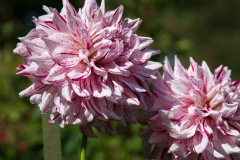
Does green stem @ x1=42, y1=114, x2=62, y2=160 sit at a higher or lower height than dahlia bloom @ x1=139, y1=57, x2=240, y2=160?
lower

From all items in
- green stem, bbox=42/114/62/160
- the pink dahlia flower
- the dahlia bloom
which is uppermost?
the pink dahlia flower

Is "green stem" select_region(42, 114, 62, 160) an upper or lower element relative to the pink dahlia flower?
lower

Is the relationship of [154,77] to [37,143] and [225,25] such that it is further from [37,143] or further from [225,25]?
[225,25]

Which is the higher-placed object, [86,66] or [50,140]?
[86,66]

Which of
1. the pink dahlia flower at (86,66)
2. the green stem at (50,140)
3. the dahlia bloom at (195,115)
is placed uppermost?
the pink dahlia flower at (86,66)

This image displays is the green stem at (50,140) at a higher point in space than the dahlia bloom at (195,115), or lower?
lower
